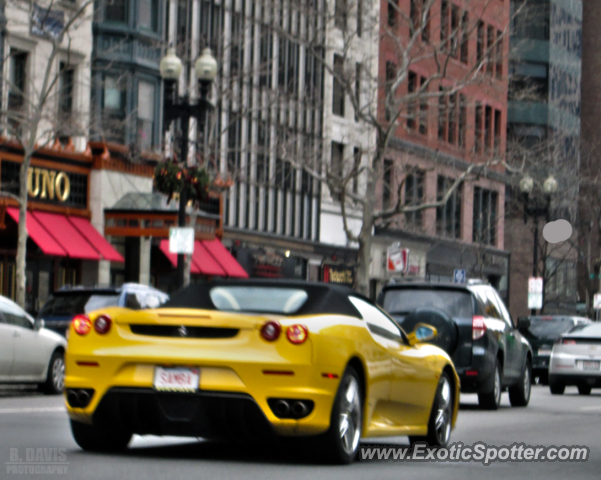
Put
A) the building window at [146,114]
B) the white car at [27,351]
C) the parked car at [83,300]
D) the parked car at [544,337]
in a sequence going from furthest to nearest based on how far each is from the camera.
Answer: the building window at [146,114], the parked car at [544,337], the parked car at [83,300], the white car at [27,351]

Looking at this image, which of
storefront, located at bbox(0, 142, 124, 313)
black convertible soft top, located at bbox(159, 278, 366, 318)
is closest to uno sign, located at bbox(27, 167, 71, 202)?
storefront, located at bbox(0, 142, 124, 313)

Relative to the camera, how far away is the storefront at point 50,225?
35156mm

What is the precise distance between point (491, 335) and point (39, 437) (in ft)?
29.1

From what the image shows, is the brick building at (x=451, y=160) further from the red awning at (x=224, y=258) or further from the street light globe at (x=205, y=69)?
the street light globe at (x=205, y=69)

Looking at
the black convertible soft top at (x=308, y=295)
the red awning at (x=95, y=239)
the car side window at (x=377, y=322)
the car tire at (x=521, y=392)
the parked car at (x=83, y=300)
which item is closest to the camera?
the black convertible soft top at (x=308, y=295)

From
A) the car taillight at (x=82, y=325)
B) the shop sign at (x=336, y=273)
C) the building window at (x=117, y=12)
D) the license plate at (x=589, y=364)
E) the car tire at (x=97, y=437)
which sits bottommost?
the license plate at (x=589, y=364)

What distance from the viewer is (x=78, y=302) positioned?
23.0m

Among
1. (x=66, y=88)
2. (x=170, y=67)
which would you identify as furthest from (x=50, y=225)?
(x=170, y=67)

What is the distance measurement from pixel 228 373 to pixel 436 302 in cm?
951

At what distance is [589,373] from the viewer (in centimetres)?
2556

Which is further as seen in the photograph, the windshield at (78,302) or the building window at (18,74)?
the building window at (18,74)

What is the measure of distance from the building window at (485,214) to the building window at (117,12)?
101 feet

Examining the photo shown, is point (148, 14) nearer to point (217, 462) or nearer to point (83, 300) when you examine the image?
point (83, 300)

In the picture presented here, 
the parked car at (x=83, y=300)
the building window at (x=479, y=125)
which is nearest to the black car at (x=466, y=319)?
the parked car at (x=83, y=300)
